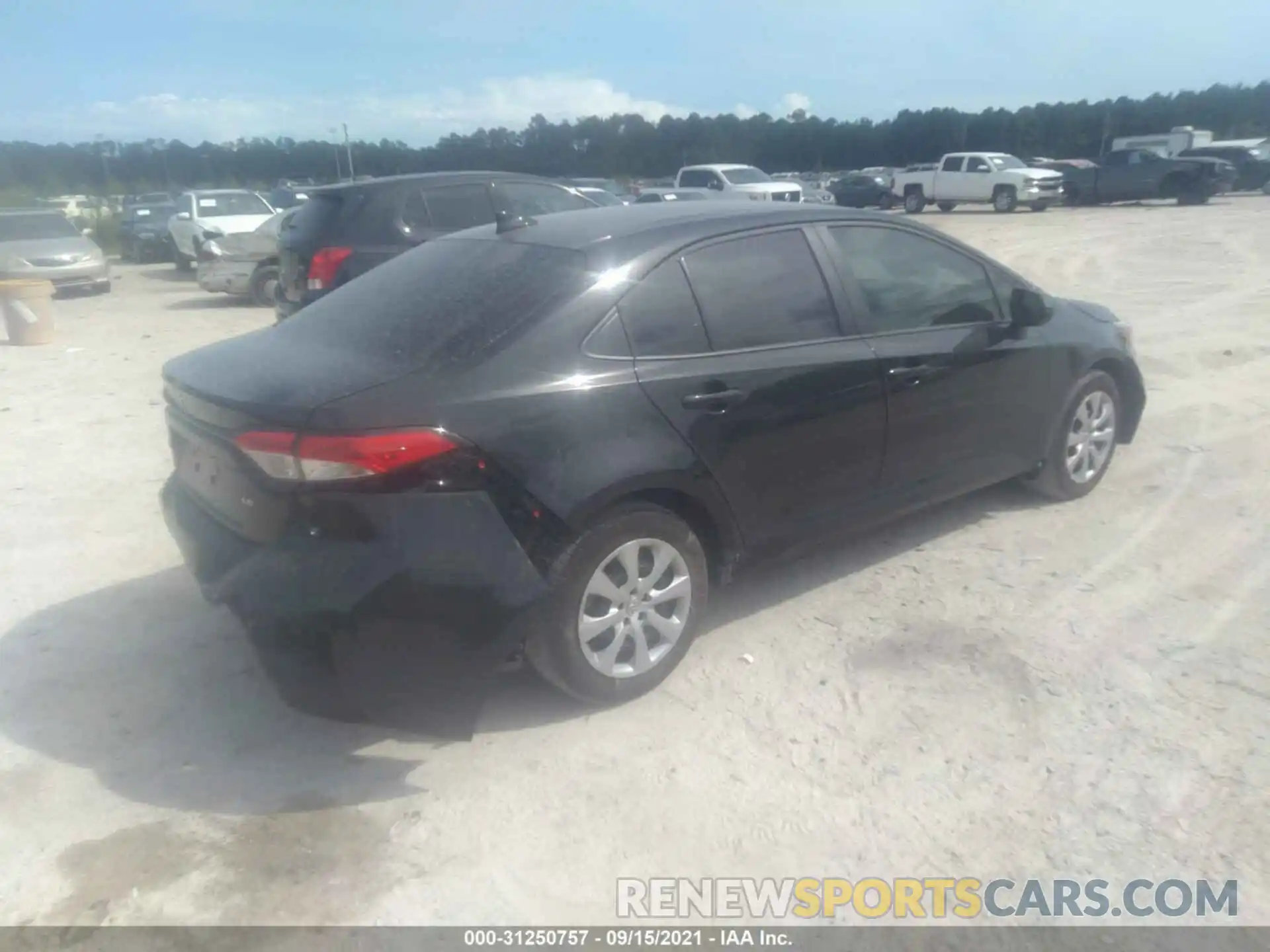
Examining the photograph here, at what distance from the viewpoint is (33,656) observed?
4.24 m

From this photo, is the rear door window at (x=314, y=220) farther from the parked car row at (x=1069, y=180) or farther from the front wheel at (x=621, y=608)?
the parked car row at (x=1069, y=180)

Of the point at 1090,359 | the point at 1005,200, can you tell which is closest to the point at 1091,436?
the point at 1090,359

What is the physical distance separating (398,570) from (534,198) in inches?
313

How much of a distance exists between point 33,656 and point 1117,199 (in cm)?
3369

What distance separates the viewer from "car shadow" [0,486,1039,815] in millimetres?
3391

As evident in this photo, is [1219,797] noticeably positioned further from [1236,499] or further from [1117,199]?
[1117,199]

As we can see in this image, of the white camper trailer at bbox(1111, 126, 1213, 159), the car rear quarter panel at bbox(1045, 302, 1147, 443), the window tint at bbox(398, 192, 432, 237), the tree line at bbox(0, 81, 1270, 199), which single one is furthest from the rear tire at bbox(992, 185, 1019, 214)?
the car rear quarter panel at bbox(1045, 302, 1147, 443)

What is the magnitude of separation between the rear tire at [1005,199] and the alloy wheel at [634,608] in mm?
29722

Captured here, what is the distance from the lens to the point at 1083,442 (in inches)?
215

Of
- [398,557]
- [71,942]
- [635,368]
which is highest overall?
→ [635,368]

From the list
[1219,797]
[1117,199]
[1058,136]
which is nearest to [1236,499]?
[1219,797]

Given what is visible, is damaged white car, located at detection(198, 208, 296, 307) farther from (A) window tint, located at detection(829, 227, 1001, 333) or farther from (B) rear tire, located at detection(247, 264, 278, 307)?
(A) window tint, located at detection(829, 227, 1001, 333)

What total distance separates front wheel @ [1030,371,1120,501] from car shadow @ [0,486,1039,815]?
1209 millimetres

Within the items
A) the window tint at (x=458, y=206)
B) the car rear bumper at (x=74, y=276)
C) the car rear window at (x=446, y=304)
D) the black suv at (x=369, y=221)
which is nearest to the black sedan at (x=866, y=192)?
the car rear bumper at (x=74, y=276)
